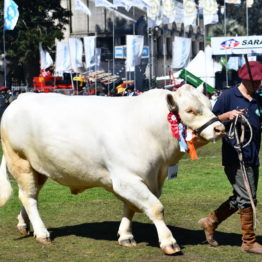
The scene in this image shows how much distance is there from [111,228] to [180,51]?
31.5m

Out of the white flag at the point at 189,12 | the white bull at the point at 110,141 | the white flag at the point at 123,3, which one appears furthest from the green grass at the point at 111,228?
the white flag at the point at 189,12

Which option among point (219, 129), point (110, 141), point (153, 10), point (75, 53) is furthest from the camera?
point (153, 10)

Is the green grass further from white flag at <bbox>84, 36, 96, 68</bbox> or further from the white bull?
white flag at <bbox>84, 36, 96, 68</bbox>

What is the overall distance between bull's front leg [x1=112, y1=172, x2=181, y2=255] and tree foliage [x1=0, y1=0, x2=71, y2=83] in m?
45.3

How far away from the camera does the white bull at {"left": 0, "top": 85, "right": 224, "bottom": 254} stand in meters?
7.32

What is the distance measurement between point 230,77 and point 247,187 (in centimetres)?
5415

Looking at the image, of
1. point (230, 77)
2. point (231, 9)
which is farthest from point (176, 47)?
point (231, 9)

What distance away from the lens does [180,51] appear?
3969 centimetres

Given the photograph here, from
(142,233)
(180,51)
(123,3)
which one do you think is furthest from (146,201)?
(123,3)

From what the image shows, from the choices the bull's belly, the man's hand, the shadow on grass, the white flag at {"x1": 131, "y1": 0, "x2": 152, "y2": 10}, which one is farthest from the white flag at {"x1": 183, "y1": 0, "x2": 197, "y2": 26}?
the man's hand

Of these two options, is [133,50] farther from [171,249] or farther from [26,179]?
[171,249]

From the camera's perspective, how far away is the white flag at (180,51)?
39344 millimetres

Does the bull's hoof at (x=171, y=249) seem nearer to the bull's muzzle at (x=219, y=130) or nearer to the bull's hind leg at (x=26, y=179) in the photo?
the bull's muzzle at (x=219, y=130)

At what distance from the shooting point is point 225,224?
29.4 ft
